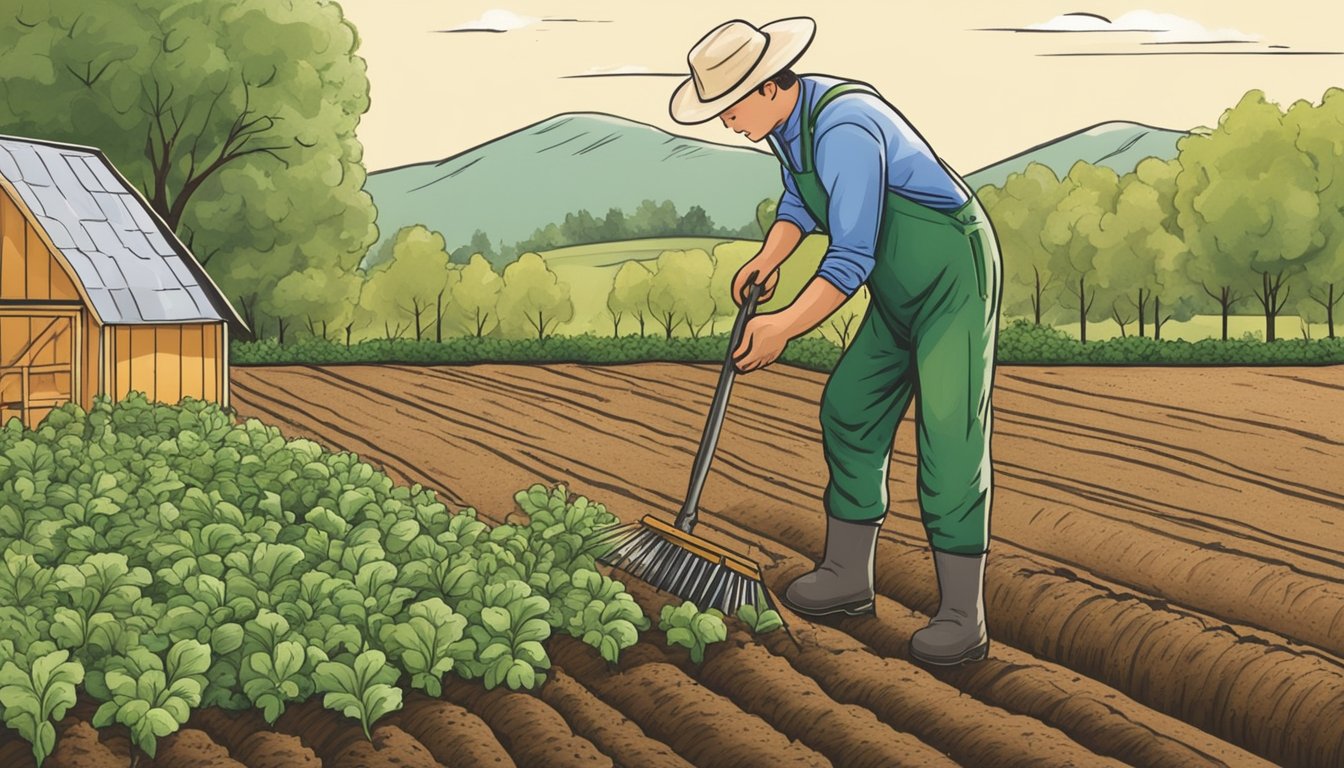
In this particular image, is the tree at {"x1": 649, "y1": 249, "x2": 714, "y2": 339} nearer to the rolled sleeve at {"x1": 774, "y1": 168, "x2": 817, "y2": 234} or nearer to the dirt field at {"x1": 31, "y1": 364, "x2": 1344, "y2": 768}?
the dirt field at {"x1": 31, "y1": 364, "x2": 1344, "y2": 768}

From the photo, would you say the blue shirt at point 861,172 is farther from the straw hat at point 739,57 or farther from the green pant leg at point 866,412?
the green pant leg at point 866,412

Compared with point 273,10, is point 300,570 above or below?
below

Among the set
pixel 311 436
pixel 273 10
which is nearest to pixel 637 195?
pixel 273 10

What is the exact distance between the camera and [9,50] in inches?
600

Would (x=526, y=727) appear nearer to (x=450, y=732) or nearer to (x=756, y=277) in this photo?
(x=450, y=732)

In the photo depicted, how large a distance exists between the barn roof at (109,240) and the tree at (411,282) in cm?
1702

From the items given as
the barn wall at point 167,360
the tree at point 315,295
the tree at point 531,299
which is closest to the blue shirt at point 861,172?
the barn wall at point 167,360

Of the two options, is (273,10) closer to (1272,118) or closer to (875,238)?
(875,238)

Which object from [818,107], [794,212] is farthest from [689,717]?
[818,107]

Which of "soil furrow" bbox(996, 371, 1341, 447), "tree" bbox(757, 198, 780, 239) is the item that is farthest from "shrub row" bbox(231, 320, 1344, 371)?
"soil furrow" bbox(996, 371, 1341, 447)

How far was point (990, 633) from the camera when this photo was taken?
4898 millimetres

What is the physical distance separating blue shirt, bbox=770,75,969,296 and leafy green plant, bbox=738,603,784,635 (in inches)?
46.0

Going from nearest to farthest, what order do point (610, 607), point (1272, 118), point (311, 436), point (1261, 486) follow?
point (610, 607)
point (1261, 486)
point (311, 436)
point (1272, 118)

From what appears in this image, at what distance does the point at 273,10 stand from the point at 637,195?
10.2 meters
